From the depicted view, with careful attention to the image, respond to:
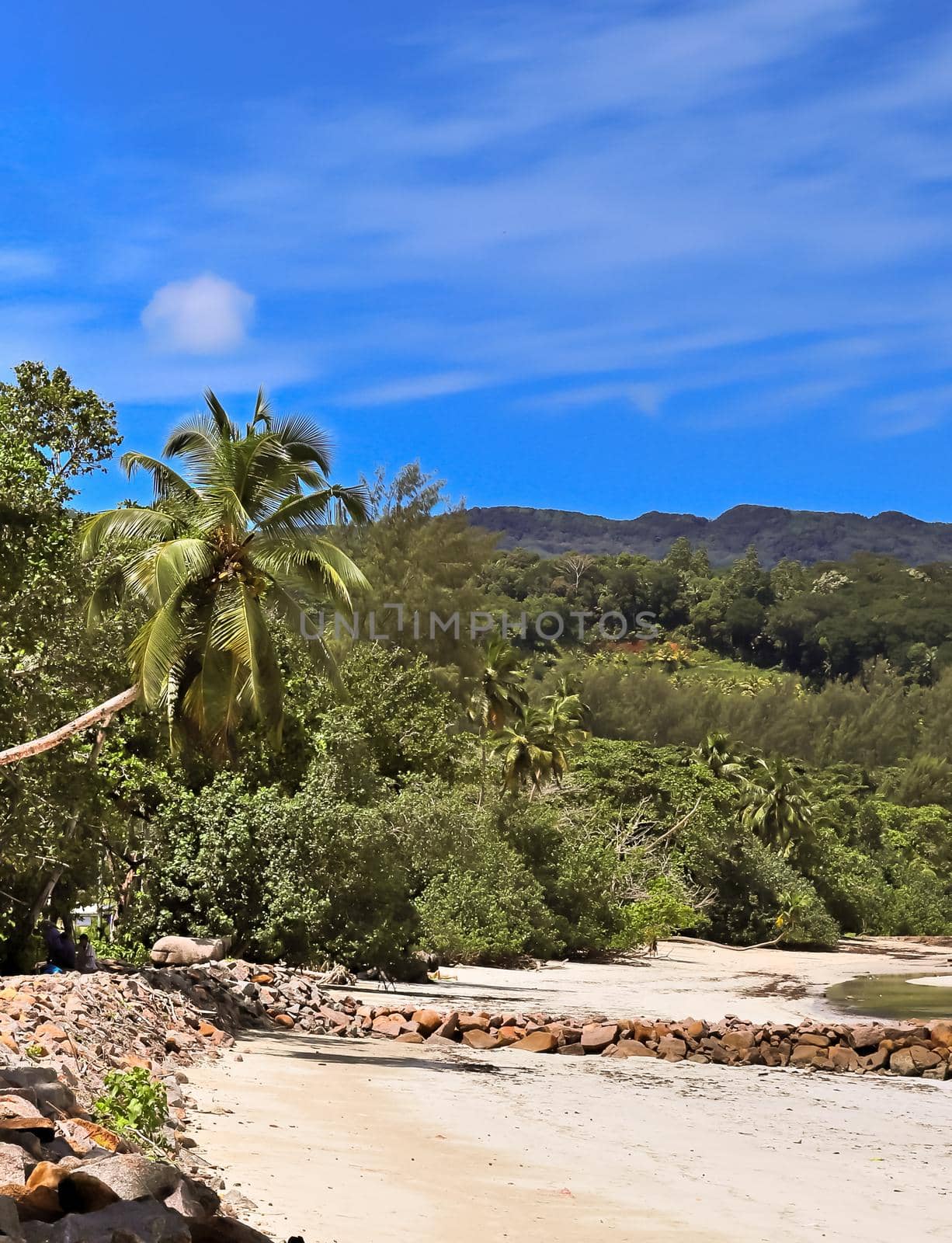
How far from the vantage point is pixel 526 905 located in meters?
31.1

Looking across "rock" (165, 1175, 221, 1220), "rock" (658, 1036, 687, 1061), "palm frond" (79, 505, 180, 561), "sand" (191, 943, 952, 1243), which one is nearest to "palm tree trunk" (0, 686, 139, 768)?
"palm frond" (79, 505, 180, 561)

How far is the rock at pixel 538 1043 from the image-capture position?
664 inches

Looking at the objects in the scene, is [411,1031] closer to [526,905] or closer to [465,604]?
[526,905]

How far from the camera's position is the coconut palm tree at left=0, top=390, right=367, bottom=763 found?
15.9m

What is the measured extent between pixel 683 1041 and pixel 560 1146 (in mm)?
7610

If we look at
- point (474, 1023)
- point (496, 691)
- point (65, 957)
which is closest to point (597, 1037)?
point (474, 1023)

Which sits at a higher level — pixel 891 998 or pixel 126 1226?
pixel 126 1226

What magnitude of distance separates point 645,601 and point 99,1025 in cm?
14207

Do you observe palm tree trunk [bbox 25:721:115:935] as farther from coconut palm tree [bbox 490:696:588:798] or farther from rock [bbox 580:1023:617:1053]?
coconut palm tree [bbox 490:696:588:798]

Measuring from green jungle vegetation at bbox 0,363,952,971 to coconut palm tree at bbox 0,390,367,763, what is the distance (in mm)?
41

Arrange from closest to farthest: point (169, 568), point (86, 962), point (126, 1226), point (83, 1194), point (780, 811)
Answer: point (126, 1226), point (83, 1194), point (169, 568), point (86, 962), point (780, 811)

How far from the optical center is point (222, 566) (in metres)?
16.6

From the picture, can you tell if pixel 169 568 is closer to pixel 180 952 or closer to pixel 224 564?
pixel 224 564

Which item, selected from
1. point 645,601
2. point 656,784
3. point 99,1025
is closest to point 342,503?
point 99,1025
